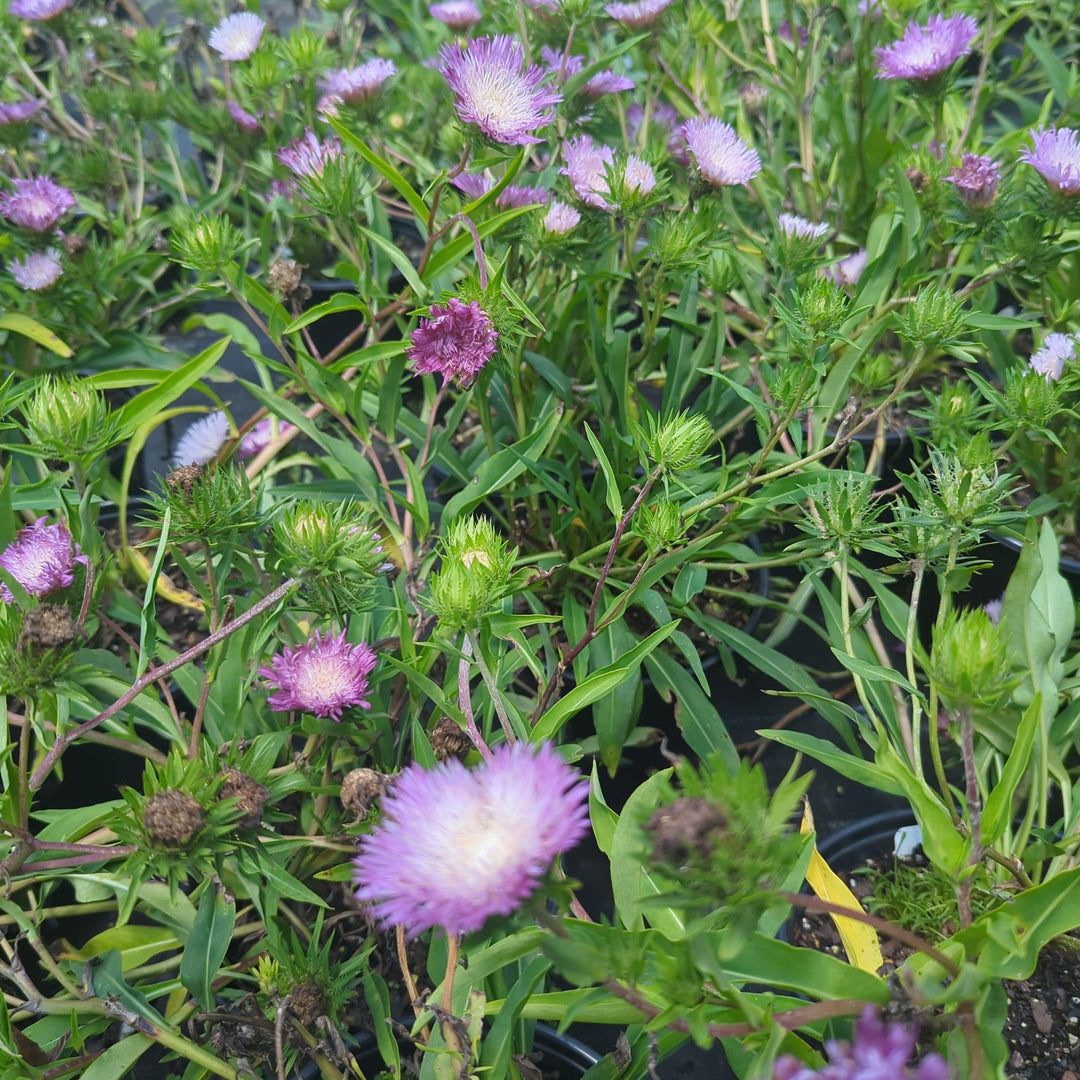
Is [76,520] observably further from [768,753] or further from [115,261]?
[768,753]

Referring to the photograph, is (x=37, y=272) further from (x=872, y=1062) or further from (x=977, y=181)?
(x=872, y=1062)

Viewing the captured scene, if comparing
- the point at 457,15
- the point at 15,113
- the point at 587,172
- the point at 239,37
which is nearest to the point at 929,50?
the point at 587,172

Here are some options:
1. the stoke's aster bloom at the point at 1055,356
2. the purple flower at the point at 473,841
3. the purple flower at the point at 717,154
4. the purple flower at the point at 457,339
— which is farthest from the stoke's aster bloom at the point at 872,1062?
the purple flower at the point at 717,154

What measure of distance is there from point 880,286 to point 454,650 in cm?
72

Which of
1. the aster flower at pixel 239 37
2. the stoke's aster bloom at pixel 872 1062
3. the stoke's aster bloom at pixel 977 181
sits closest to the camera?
the stoke's aster bloom at pixel 872 1062

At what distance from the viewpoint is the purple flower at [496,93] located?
844 millimetres

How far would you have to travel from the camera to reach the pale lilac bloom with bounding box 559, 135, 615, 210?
36.4 inches

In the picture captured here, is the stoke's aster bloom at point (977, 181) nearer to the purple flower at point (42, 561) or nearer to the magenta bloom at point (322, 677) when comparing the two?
the magenta bloom at point (322, 677)

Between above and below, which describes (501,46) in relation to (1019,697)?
above

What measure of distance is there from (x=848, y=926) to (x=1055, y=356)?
55cm

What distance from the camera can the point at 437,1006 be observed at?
57cm

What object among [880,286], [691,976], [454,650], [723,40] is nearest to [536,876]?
[691,976]

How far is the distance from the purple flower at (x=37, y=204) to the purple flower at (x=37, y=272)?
0.13ft

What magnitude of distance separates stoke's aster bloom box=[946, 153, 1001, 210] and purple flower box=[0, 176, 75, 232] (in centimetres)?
107
